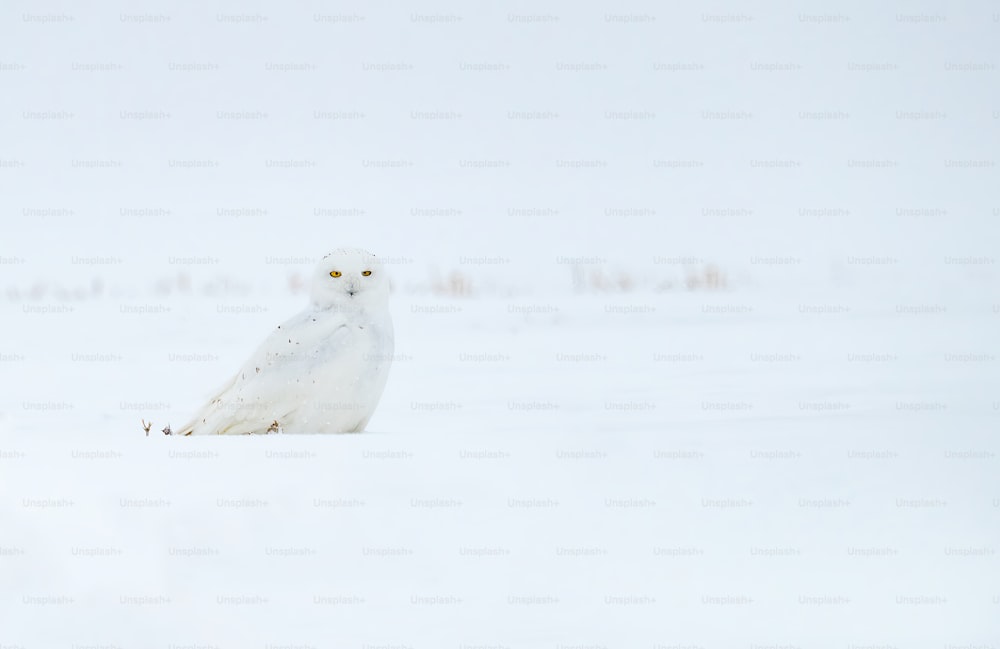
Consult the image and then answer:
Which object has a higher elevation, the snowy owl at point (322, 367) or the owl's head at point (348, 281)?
the owl's head at point (348, 281)

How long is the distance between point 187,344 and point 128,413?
3.40 meters

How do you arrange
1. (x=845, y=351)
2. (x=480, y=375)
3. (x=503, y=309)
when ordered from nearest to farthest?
(x=480, y=375) < (x=845, y=351) < (x=503, y=309)

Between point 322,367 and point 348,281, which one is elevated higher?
point 348,281

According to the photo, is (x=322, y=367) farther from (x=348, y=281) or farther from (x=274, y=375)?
(x=348, y=281)

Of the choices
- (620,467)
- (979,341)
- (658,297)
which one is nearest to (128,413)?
(620,467)

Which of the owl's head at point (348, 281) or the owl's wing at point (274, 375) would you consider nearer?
the owl's wing at point (274, 375)

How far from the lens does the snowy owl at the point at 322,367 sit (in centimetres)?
510

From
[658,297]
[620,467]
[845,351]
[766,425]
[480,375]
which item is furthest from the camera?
[658,297]

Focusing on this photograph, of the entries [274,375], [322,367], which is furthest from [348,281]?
[274,375]

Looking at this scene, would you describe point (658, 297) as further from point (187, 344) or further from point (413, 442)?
point (413, 442)

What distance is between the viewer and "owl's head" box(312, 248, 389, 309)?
5.21m

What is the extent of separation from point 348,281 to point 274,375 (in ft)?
1.84

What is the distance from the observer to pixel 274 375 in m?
5.10

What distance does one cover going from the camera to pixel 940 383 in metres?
6.59
